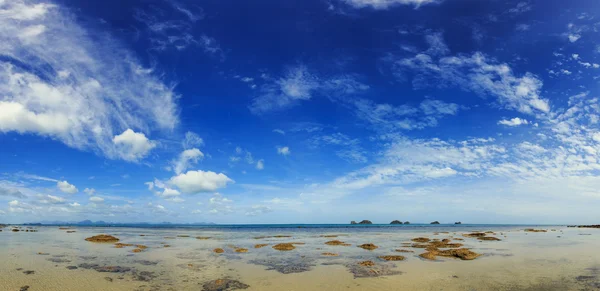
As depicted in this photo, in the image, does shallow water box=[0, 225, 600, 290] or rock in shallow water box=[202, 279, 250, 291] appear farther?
shallow water box=[0, 225, 600, 290]

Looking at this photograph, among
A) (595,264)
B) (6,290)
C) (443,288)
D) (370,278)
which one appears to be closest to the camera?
(6,290)

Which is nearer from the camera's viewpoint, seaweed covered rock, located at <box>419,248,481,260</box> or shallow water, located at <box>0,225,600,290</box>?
shallow water, located at <box>0,225,600,290</box>

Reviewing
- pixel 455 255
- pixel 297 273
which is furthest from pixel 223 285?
pixel 455 255

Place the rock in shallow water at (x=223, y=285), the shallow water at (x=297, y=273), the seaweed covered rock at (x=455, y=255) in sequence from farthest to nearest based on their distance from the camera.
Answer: the seaweed covered rock at (x=455, y=255)
the shallow water at (x=297, y=273)
the rock in shallow water at (x=223, y=285)

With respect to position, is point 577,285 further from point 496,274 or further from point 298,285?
point 298,285

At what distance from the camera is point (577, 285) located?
18672 millimetres

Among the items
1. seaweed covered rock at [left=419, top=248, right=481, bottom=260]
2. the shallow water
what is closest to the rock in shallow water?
the shallow water

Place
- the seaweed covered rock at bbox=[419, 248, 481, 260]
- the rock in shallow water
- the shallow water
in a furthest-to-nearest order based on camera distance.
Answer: the seaweed covered rock at bbox=[419, 248, 481, 260] → the shallow water → the rock in shallow water

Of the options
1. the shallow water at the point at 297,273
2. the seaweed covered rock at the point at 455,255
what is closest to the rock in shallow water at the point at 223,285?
the shallow water at the point at 297,273

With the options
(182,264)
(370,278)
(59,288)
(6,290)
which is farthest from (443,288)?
(6,290)

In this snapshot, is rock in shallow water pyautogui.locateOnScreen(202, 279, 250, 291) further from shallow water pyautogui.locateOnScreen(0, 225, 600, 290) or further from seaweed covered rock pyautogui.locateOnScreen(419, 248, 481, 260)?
seaweed covered rock pyautogui.locateOnScreen(419, 248, 481, 260)

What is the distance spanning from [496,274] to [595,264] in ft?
39.2

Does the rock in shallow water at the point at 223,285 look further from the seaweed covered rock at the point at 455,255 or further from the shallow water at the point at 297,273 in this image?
the seaweed covered rock at the point at 455,255

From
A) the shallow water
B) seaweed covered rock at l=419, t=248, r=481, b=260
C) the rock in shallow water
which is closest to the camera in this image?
the rock in shallow water
